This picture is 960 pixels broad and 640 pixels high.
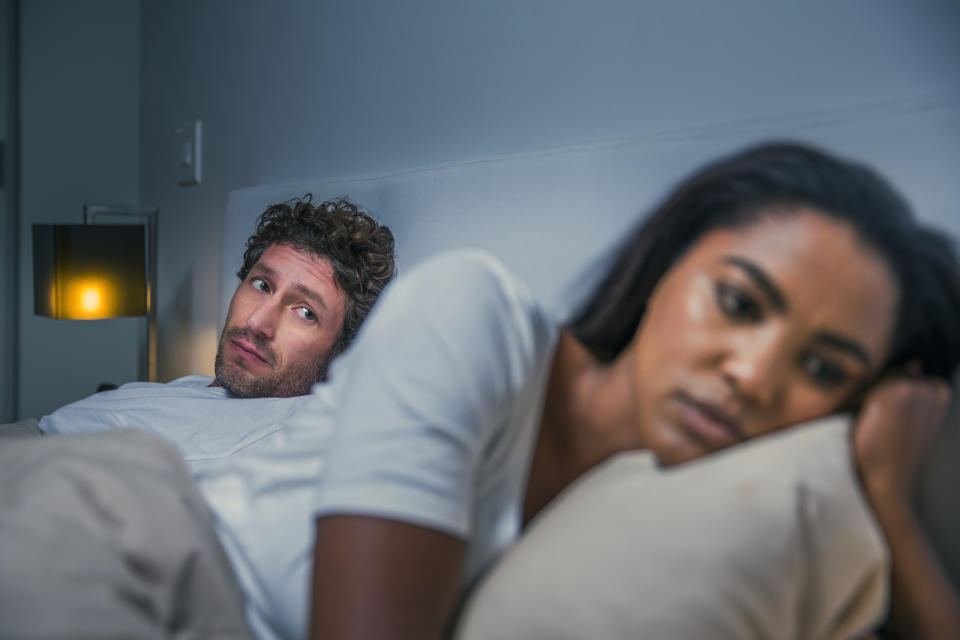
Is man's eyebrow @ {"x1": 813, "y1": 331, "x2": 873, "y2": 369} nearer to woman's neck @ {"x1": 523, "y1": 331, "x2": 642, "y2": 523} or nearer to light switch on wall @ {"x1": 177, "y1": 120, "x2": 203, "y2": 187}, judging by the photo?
woman's neck @ {"x1": 523, "y1": 331, "x2": 642, "y2": 523}

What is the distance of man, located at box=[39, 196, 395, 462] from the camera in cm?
140

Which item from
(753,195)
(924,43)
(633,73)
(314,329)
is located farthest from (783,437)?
(314,329)

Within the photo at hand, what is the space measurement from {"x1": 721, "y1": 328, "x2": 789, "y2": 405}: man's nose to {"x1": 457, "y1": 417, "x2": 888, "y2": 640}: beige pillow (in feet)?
0.14

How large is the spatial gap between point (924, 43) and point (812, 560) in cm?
53

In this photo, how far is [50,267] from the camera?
77.6 inches

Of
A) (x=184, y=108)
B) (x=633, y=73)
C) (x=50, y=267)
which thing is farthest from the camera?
(x=184, y=108)

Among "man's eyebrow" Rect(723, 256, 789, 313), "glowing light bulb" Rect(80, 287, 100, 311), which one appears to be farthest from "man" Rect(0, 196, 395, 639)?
"glowing light bulb" Rect(80, 287, 100, 311)

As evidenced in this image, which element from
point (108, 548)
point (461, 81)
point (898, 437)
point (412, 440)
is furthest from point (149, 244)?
point (898, 437)

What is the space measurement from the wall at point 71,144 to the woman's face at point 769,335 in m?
2.11

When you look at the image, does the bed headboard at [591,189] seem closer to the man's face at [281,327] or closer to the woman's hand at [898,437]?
the woman's hand at [898,437]

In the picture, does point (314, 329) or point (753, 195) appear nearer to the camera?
point (753, 195)

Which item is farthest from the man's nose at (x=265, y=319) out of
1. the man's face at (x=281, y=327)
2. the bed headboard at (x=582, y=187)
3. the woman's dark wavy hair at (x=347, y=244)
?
the bed headboard at (x=582, y=187)

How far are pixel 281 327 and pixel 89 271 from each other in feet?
2.60

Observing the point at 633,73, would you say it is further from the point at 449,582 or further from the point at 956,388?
the point at 449,582
